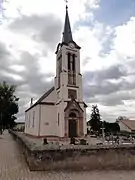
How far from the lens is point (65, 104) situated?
29000 mm

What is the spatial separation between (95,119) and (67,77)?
96.8ft

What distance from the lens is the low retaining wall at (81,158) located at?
1064 cm

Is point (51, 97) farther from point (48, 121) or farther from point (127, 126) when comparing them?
point (127, 126)

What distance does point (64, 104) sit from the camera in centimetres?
2891

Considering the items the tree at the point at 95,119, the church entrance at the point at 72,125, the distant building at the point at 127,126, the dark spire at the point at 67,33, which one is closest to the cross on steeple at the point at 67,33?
the dark spire at the point at 67,33

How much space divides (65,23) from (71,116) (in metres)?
16.3

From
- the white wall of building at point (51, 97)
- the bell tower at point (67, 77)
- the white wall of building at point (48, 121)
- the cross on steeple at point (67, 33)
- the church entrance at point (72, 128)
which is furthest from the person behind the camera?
the cross on steeple at point (67, 33)

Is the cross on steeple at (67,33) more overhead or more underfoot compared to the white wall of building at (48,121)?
more overhead

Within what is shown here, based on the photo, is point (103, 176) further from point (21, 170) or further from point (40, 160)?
point (21, 170)

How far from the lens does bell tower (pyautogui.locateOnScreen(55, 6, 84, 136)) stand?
29.2m

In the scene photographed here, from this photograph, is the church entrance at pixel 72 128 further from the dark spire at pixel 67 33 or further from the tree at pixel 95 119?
the tree at pixel 95 119

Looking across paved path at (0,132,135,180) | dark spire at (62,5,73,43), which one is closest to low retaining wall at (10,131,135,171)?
paved path at (0,132,135,180)

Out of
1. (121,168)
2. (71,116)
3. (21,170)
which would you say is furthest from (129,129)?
(21,170)

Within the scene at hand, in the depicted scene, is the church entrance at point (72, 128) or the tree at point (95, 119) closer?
the church entrance at point (72, 128)
